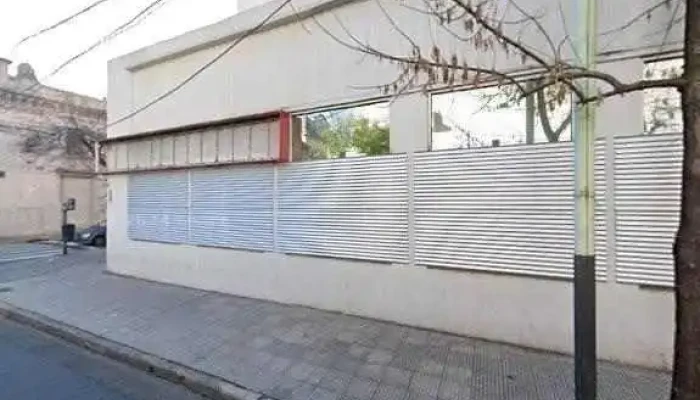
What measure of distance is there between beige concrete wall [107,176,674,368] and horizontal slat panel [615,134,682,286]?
0.75 ft

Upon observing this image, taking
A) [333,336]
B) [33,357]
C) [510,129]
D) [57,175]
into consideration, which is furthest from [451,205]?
[57,175]

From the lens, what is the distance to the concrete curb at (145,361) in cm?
486

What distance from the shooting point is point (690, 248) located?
103 inches

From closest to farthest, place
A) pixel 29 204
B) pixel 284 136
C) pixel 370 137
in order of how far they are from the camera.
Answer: pixel 370 137
pixel 284 136
pixel 29 204

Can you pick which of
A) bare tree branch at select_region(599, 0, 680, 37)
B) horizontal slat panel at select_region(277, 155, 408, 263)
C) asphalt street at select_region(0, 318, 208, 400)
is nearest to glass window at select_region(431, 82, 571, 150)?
horizontal slat panel at select_region(277, 155, 408, 263)

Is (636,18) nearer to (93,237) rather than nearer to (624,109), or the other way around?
(624,109)

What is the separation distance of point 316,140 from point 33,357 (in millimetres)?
4600

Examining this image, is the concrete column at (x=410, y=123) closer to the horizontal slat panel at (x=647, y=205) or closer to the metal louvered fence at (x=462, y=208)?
the metal louvered fence at (x=462, y=208)

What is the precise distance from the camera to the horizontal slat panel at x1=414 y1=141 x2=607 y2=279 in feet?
18.0

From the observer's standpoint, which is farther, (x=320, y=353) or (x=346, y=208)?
(x=346, y=208)

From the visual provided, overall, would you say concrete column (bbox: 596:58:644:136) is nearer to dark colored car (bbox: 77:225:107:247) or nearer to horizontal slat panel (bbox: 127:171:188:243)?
horizontal slat panel (bbox: 127:171:188:243)

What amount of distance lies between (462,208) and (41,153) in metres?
20.2

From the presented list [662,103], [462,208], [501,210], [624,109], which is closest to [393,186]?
[462,208]

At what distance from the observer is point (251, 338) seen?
634 centimetres
